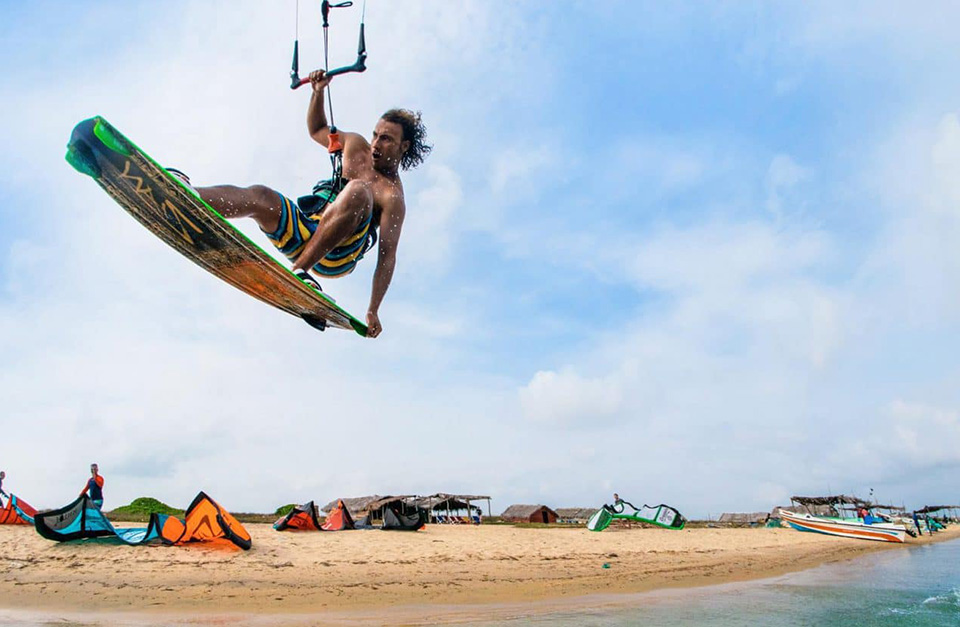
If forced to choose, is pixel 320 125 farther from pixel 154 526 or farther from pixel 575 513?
pixel 575 513

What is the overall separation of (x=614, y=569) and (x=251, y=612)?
954 cm

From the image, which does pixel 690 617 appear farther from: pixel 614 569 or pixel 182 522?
pixel 182 522

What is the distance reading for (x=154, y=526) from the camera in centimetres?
1234

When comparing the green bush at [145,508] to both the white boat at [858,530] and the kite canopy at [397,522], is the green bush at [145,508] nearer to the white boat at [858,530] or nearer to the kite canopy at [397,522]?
the kite canopy at [397,522]

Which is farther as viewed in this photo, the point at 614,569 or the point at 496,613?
the point at 614,569

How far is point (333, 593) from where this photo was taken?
10.2 metres

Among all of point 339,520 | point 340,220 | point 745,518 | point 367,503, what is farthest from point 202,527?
point 745,518

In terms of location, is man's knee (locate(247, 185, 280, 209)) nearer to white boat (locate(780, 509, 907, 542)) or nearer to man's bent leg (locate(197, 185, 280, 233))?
man's bent leg (locate(197, 185, 280, 233))

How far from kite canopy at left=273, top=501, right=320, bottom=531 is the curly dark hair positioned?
13052 mm

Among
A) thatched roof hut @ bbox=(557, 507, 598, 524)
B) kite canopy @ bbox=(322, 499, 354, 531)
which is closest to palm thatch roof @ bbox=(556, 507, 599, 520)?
thatched roof hut @ bbox=(557, 507, 598, 524)

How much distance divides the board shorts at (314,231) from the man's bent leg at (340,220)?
0.19 m

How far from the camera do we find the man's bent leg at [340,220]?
5297 mm

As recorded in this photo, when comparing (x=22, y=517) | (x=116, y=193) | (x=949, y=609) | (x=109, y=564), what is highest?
(x=116, y=193)

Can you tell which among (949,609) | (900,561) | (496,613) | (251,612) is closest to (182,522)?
(251,612)
